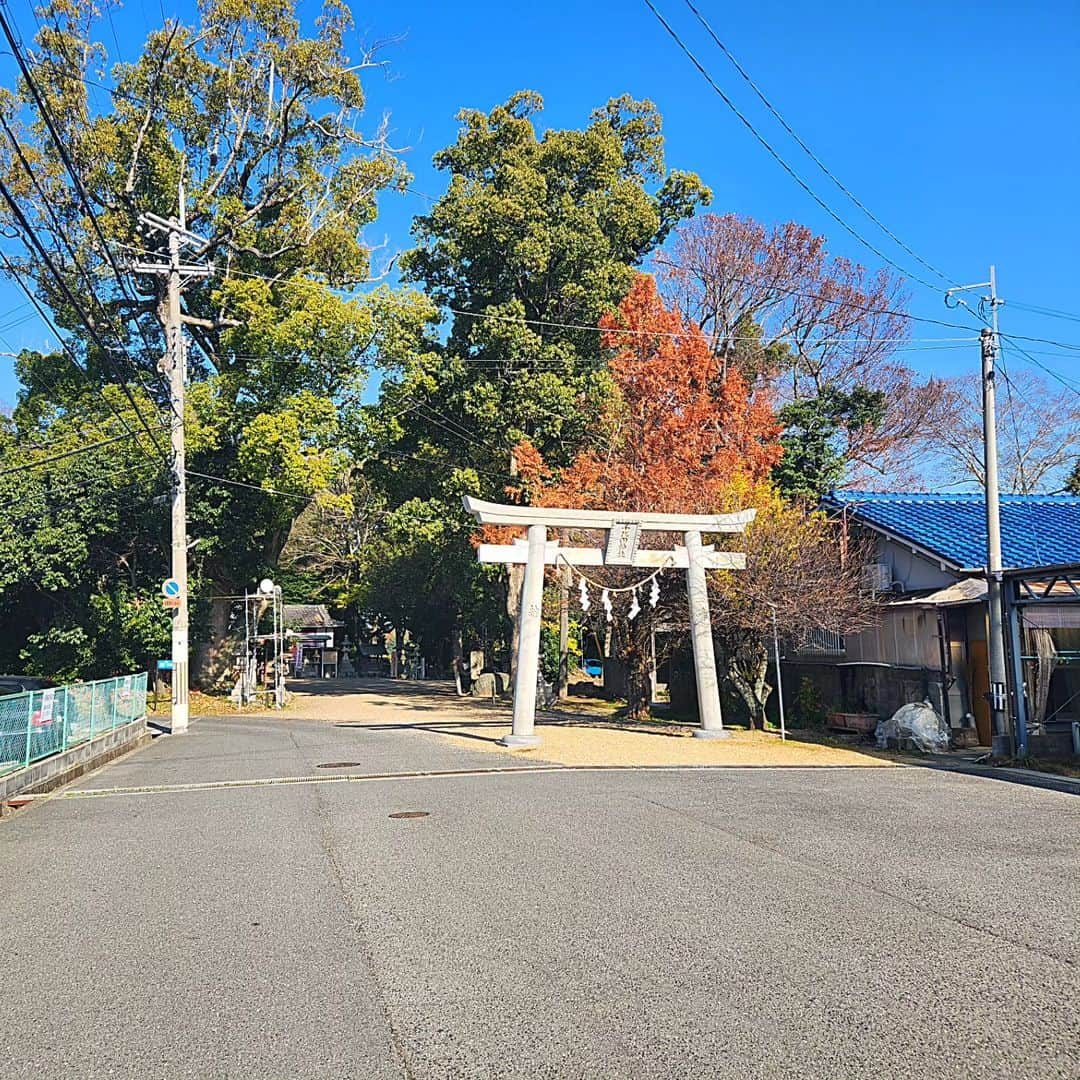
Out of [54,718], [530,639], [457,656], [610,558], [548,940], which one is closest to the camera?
[548,940]

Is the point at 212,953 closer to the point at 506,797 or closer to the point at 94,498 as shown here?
the point at 506,797

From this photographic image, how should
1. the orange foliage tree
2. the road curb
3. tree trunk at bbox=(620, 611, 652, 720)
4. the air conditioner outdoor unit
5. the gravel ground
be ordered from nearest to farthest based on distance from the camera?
1. the road curb
2. the gravel ground
3. the air conditioner outdoor unit
4. the orange foliage tree
5. tree trunk at bbox=(620, 611, 652, 720)

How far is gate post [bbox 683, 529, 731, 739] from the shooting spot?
803 inches

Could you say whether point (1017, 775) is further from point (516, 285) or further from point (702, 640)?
point (516, 285)

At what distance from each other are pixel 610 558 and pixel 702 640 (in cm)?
242

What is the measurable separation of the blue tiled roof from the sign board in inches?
213

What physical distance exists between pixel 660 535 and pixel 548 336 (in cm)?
867

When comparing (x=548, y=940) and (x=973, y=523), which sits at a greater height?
(x=973, y=523)

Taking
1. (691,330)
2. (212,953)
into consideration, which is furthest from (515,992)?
(691,330)

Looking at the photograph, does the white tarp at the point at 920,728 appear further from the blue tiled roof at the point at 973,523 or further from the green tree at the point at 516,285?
the green tree at the point at 516,285

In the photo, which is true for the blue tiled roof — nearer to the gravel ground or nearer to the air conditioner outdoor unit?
the air conditioner outdoor unit

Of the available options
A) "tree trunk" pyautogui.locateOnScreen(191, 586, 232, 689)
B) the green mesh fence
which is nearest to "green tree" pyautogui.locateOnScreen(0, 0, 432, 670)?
"tree trunk" pyautogui.locateOnScreen(191, 586, 232, 689)

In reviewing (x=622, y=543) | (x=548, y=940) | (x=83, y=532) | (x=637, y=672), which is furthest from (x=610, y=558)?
(x=83, y=532)

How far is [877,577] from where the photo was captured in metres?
21.9
